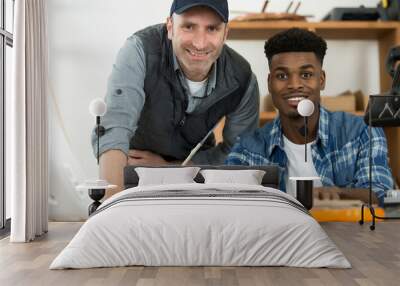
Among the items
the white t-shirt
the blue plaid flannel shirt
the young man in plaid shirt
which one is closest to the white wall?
the young man in plaid shirt

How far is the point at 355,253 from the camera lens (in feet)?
14.5

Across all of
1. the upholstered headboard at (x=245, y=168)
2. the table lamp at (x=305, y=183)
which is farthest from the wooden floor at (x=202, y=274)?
the upholstered headboard at (x=245, y=168)

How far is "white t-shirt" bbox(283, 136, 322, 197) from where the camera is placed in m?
6.11

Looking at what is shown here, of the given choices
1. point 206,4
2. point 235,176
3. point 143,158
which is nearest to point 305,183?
point 235,176

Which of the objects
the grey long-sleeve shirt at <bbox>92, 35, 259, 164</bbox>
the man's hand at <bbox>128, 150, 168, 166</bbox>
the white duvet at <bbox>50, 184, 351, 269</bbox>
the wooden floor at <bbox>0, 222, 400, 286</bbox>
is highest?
the grey long-sleeve shirt at <bbox>92, 35, 259, 164</bbox>

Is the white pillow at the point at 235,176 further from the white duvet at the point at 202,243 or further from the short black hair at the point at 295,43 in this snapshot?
the white duvet at the point at 202,243

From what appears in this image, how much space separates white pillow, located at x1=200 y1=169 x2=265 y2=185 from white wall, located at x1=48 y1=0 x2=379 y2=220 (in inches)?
42.3

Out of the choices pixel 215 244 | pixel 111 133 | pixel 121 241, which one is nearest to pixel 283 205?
pixel 215 244

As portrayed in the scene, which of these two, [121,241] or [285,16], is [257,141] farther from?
[121,241]

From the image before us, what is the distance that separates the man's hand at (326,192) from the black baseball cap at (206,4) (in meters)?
1.90

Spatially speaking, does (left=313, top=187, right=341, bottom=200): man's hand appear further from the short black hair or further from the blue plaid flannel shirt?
the short black hair

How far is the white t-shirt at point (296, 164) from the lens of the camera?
6113 millimetres

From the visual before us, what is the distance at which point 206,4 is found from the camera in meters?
6.05

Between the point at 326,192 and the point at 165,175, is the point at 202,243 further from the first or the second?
the point at 326,192
